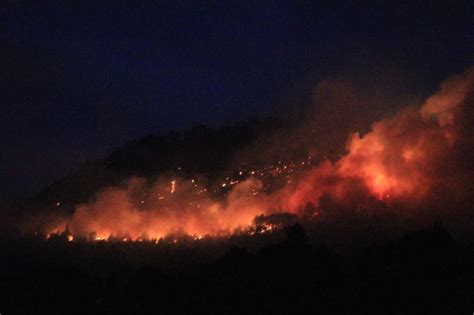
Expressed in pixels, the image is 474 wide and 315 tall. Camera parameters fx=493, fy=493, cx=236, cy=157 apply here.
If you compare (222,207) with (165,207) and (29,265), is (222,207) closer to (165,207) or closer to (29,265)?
(165,207)

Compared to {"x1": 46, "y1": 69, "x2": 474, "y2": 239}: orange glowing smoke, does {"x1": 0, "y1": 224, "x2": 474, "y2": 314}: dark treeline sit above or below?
below

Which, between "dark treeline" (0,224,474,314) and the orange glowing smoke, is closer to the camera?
"dark treeline" (0,224,474,314)

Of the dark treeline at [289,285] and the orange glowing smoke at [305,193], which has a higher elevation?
the orange glowing smoke at [305,193]

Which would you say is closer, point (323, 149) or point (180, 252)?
point (180, 252)

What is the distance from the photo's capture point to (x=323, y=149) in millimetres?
29578

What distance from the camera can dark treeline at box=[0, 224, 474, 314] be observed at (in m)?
9.48

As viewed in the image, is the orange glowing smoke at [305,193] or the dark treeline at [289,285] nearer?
the dark treeline at [289,285]

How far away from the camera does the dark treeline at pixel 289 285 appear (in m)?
9.48

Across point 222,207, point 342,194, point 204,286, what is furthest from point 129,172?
point 204,286

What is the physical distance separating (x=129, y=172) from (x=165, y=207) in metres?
8.27

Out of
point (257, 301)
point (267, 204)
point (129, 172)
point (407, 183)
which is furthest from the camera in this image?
point (129, 172)

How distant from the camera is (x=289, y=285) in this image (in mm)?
10438

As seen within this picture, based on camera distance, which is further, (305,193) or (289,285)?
(305,193)

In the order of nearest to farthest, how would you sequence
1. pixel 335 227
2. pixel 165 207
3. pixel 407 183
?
pixel 335 227
pixel 407 183
pixel 165 207
